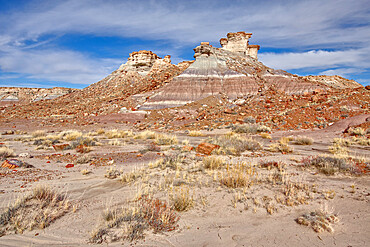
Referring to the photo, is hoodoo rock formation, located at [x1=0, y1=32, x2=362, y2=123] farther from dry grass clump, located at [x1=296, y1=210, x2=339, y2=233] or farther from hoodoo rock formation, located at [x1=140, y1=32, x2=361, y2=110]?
dry grass clump, located at [x1=296, y1=210, x2=339, y2=233]

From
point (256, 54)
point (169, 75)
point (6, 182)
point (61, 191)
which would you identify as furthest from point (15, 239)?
point (256, 54)

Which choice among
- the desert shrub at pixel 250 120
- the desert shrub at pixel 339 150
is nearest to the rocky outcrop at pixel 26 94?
the desert shrub at pixel 250 120

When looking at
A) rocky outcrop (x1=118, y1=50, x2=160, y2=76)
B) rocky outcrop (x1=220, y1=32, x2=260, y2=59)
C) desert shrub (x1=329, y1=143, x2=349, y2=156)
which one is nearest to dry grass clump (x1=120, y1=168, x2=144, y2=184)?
desert shrub (x1=329, y1=143, x2=349, y2=156)

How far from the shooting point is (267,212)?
11.8ft

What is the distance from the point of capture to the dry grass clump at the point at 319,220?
115 inches

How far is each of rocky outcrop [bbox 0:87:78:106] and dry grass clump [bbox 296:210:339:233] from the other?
3269 inches

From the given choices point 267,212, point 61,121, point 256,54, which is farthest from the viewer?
point 256,54

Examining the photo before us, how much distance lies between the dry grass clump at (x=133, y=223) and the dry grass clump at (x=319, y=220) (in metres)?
2.08

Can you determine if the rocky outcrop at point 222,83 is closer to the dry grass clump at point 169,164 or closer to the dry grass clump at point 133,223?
the dry grass clump at point 169,164

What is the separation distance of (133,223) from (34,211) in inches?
73.5

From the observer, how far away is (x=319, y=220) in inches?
121

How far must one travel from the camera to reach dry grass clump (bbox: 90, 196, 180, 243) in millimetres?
2861

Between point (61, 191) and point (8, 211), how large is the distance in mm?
1145

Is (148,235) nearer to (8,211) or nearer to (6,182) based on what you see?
(8,211)
